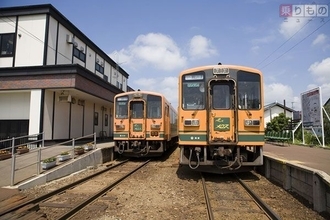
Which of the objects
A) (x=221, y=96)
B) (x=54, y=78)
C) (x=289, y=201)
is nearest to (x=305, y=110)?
(x=221, y=96)

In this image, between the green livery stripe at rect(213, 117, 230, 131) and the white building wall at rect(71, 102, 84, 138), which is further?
the white building wall at rect(71, 102, 84, 138)

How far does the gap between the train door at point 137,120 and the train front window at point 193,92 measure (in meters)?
5.00

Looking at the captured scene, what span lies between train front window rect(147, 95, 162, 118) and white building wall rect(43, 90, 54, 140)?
20.0 feet

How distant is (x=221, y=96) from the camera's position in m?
8.48

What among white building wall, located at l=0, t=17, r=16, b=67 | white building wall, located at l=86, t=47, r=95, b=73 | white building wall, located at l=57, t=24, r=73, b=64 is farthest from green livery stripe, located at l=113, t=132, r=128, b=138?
white building wall, located at l=86, t=47, r=95, b=73

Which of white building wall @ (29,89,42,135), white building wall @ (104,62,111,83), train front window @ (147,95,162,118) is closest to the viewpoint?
train front window @ (147,95,162,118)

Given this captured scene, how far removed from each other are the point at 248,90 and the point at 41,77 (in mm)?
11439

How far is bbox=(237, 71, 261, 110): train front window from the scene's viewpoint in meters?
8.32

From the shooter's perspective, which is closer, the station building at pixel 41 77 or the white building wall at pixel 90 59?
the station building at pixel 41 77

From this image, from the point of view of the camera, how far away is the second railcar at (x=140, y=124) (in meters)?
13.1

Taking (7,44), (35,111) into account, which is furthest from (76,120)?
(7,44)

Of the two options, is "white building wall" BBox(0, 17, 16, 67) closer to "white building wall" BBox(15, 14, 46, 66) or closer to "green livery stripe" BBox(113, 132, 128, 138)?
"white building wall" BBox(15, 14, 46, 66)

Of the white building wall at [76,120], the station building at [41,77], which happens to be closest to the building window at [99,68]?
the station building at [41,77]

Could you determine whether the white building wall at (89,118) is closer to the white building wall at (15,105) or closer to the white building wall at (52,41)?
the white building wall at (52,41)
